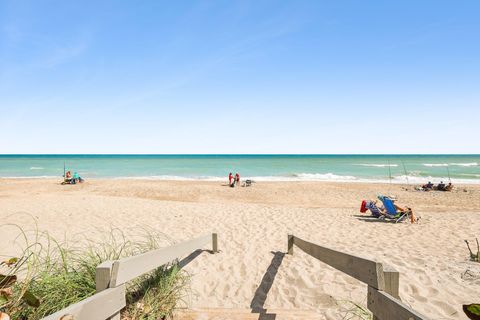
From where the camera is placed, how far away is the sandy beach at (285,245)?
→ 4.28 m

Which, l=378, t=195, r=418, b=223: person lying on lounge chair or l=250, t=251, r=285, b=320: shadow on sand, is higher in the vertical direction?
l=378, t=195, r=418, b=223: person lying on lounge chair

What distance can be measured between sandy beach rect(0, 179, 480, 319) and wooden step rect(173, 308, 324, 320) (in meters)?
0.54

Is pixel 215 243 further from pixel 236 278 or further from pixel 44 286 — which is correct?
pixel 44 286

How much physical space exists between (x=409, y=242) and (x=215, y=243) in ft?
16.8

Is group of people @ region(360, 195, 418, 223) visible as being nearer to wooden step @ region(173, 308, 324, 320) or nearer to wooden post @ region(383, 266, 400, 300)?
wooden step @ region(173, 308, 324, 320)

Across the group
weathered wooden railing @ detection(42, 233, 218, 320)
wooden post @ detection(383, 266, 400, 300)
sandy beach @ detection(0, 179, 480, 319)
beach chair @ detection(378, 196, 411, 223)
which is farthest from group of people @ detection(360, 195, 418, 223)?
weathered wooden railing @ detection(42, 233, 218, 320)

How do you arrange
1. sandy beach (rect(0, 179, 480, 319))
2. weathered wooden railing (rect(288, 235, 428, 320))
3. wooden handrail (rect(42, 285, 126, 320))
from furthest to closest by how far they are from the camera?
1. sandy beach (rect(0, 179, 480, 319))
2. weathered wooden railing (rect(288, 235, 428, 320))
3. wooden handrail (rect(42, 285, 126, 320))

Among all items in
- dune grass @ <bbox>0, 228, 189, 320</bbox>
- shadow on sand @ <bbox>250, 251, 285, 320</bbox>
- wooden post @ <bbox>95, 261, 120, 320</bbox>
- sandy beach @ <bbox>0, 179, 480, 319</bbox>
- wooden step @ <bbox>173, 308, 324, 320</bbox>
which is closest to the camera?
wooden post @ <bbox>95, 261, 120, 320</bbox>

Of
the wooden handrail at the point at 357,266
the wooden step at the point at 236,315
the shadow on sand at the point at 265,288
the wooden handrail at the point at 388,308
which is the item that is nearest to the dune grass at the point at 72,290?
the wooden step at the point at 236,315

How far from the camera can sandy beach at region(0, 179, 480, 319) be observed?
14.1 feet

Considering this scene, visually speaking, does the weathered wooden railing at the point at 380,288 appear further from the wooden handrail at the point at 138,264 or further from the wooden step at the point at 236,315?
the wooden handrail at the point at 138,264

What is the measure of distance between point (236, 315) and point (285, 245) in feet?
12.8

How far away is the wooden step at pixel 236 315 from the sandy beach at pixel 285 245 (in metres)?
0.54

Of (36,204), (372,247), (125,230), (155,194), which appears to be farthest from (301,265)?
(155,194)
